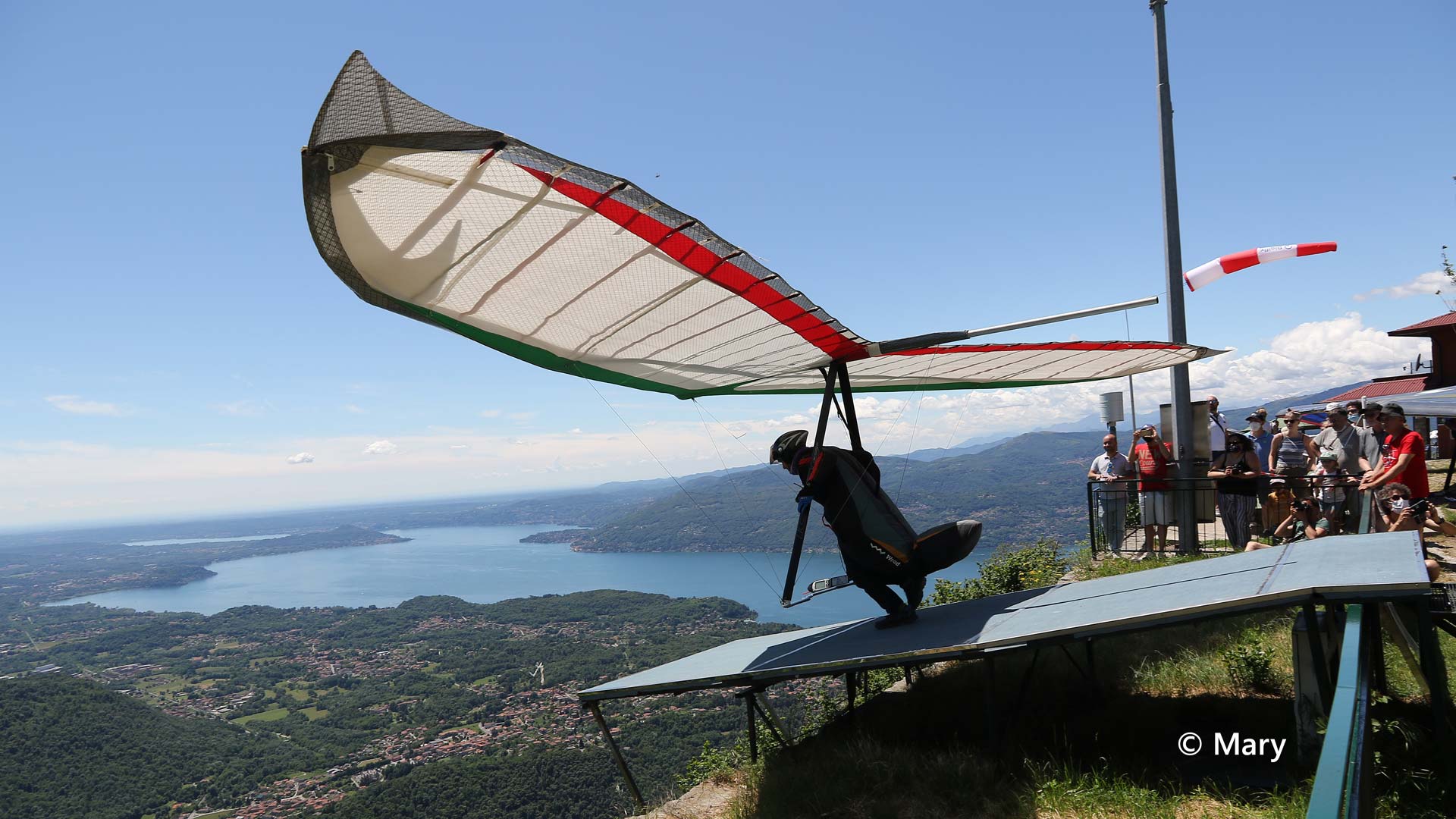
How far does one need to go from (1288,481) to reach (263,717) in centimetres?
8440

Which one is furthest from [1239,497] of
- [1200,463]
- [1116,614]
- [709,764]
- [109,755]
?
[109,755]

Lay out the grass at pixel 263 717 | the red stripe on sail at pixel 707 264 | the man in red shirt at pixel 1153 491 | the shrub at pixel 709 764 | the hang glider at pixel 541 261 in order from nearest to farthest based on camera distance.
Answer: the hang glider at pixel 541 261 → the red stripe on sail at pixel 707 264 → the shrub at pixel 709 764 → the man in red shirt at pixel 1153 491 → the grass at pixel 263 717

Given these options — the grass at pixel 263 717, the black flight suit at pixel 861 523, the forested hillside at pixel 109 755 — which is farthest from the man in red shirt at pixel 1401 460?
the grass at pixel 263 717

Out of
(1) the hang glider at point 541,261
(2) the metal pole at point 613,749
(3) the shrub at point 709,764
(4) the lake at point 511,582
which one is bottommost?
(4) the lake at point 511,582

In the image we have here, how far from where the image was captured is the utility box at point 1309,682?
8.59 ft

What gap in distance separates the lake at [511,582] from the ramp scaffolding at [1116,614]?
220 feet

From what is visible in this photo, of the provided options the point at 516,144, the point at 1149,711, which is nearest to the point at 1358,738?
the point at 1149,711

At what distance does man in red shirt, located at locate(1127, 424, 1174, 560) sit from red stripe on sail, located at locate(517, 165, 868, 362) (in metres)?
5.36

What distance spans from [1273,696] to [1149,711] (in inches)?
24.1

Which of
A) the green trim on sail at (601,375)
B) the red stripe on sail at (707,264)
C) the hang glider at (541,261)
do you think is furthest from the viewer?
the green trim on sail at (601,375)

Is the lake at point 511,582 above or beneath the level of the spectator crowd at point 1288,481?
beneath

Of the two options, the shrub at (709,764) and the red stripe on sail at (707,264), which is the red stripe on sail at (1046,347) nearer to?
the red stripe on sail at (707,264)

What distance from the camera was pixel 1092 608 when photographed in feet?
10.4

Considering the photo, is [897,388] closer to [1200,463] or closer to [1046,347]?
[1046,347]
